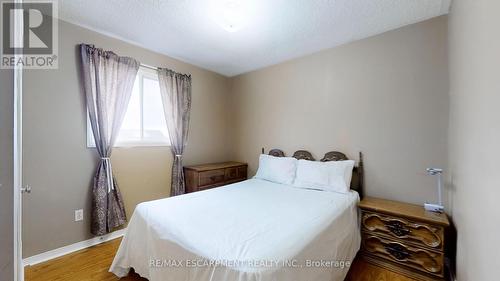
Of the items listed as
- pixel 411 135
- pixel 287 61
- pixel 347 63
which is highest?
pixel 287 61

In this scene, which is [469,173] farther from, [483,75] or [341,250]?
[341,250]

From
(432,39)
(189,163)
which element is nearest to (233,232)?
(189,163)

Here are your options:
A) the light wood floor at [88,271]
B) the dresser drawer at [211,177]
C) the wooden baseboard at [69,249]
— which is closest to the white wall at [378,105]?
the light wood floor at [88,271]

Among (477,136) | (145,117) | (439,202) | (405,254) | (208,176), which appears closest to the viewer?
(477,136)

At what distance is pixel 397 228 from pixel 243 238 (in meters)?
1.53

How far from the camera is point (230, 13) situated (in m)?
1.94

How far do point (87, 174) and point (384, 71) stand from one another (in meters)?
3.43

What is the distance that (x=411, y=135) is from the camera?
85.3 inches

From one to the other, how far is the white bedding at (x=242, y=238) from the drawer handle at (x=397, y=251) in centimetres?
26

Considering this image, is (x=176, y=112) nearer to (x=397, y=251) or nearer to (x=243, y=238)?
(x=243, y=238)

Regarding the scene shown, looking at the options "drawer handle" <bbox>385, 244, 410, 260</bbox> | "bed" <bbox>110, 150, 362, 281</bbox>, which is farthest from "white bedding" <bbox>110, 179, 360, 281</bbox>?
"drawer handle" <bbox>385, 244, 410, 260</bbox>

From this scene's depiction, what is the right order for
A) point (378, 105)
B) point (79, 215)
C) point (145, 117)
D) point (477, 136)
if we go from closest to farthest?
1. point (477, 136)
2. point (79, 215)
3. point (378, 105)
4. point (145, 117)

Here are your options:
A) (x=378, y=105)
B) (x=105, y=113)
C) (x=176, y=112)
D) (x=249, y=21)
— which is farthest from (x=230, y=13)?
(x=378, y=105)

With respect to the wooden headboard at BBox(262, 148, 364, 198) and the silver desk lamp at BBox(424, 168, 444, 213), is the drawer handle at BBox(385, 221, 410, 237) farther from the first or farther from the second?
the wooden headboard at BBox(262, 148, 364, 198)
